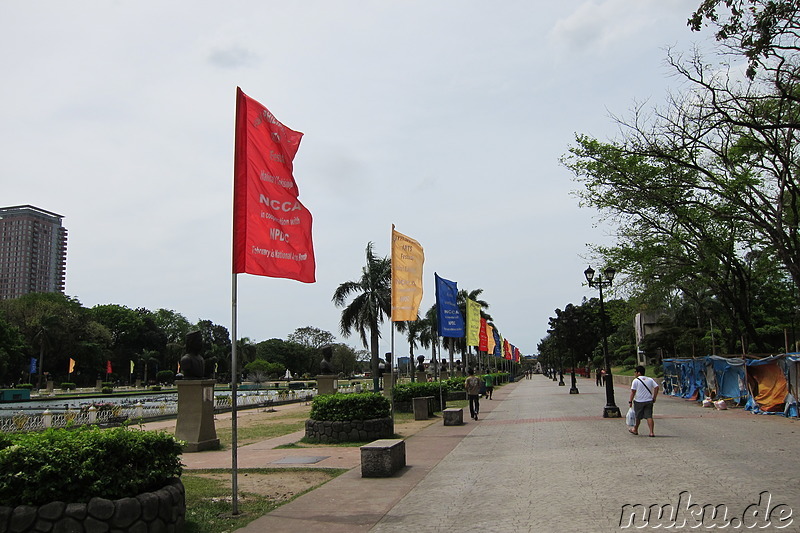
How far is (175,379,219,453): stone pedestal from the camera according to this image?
14586 mm

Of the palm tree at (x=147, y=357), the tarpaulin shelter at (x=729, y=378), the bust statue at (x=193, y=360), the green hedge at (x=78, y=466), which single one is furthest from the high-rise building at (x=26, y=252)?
the green hedge at (x=78, y=466)

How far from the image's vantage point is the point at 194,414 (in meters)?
14.7

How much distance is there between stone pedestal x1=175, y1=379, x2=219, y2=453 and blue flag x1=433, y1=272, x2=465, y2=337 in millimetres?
9574

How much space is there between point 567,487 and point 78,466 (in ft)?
20.6

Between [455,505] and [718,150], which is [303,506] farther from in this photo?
[718,150]

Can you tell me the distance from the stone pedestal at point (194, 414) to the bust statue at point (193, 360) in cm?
33

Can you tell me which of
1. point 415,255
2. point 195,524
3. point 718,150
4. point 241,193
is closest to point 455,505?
point 195,524

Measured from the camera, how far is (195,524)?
7043 mm

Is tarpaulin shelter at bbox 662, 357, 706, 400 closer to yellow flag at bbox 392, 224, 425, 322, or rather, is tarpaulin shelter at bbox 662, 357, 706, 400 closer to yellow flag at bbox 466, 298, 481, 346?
yellow flag at bbox 466, 298, 481, 346

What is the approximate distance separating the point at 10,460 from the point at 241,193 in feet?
13.5

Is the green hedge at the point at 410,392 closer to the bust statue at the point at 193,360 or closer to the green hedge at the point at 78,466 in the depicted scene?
the bust statue at the point at 193,360

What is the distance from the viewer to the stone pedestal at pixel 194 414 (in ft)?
47.9

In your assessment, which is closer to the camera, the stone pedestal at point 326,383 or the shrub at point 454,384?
the stone pedestal at point 326,383

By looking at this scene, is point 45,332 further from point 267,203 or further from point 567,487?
point 567,487
